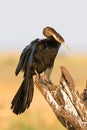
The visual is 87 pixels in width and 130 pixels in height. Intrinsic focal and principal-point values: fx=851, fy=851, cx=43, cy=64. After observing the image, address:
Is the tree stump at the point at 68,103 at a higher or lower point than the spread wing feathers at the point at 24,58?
lower

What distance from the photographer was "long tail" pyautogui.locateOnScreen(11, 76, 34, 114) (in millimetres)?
9617

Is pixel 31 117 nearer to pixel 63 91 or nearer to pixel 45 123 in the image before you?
pixel 45 123

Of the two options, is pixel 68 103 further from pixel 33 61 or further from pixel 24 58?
pixel 33 61

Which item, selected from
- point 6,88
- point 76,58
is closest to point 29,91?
point 6,88

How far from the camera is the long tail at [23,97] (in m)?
9.62

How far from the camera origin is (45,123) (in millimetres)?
14844

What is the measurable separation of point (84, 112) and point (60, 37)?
5.47 ft

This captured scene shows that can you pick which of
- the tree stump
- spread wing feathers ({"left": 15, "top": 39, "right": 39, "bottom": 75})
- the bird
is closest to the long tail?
the bird

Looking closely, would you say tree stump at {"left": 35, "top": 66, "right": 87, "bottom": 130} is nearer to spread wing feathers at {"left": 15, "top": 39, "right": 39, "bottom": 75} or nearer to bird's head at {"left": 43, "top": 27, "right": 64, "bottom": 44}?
spread wing feathers at {"left": 15, "top": 39, "right": 39, "bottom": 75}

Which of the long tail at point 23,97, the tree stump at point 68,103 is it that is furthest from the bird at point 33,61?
the tree stump at point 68,103

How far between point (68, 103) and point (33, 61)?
1.45 m

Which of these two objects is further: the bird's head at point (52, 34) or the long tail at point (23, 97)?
the bird's head at point (52, 34)

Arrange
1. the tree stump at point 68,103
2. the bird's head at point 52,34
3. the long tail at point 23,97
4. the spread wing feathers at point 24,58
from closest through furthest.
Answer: the tree stump at point 68,103 → the spread wing feathers at point 24,58 → the long tail at point 23,97 → the bird's head at point 52,34

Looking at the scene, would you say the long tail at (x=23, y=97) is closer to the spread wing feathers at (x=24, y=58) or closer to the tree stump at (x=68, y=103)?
the spread wing feathers at (x=24, y=58)
